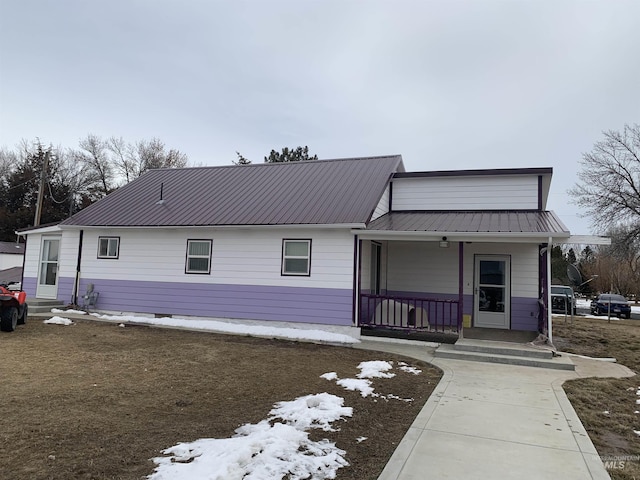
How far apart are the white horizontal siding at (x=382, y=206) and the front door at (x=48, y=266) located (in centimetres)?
1095

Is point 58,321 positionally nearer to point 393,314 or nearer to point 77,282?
point 77,282

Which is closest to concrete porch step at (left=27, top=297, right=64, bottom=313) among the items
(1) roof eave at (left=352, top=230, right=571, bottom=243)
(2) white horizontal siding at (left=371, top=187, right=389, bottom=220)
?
(1) roof eave at (left=352, top=230, right=571, bottom=243)

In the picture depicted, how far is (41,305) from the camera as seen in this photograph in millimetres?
12984

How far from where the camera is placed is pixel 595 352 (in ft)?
33.7

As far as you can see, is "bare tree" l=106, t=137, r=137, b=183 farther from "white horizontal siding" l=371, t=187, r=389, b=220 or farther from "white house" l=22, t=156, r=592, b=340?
"white horizontal siding" l=371, t=187, r=389, b=220

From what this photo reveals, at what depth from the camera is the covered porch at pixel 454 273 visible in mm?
10016

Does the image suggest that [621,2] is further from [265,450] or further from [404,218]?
[265,450]

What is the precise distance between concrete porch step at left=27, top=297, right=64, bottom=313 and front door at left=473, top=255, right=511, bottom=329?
42.7 ft

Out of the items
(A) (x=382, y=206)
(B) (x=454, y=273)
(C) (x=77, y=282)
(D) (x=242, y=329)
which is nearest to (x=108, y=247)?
(C) (x=77, y=282)

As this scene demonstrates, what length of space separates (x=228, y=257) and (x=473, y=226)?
6.76m

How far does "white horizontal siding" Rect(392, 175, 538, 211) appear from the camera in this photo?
38.6ft

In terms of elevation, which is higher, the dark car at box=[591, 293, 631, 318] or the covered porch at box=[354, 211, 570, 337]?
the covered porch at box=[354, 211, 570, 337]

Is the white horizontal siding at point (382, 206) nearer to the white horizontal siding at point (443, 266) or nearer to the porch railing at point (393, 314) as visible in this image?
the white horizontal siding at point (443, 266)
